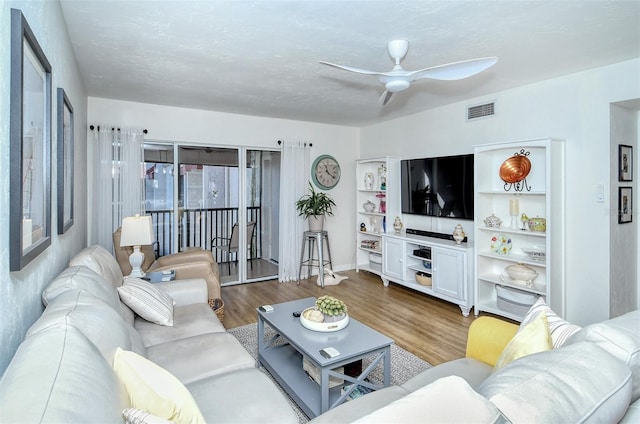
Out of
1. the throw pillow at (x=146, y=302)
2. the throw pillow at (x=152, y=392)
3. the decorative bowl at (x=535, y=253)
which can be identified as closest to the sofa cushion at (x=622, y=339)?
the throw pillow at (x=152, y=392)

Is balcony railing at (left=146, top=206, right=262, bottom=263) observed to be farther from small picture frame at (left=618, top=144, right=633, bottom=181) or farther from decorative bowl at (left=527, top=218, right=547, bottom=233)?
small picture frame at (left=618, top=144, right=633, bottom=181)

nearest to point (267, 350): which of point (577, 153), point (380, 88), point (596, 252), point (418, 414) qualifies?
point (418, 414)

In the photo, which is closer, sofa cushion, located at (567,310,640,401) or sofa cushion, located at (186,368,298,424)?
sofa cushion, located at (567,310,640,401)

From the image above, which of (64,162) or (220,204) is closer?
(64,162)

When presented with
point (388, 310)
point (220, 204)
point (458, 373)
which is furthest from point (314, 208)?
point (458, 373)

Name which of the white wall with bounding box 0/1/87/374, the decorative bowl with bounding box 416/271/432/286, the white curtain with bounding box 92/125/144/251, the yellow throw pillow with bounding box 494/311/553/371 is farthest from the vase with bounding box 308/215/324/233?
the yellow throw pillow with bounding box 494/311/553/371

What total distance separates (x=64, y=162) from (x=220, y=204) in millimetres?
2826

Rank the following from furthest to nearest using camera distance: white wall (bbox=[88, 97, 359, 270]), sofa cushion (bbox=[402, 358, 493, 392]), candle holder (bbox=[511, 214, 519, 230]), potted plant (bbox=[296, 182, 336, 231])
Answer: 1. potted plant (bbox=[296, 182, 336, 231])
2. white wall (bbox=[88, 97, 359, 270])
3. candle holder (bbox=[511, 214, 519, 230])
4. sofa cushion (bbox=[402, 358, 493, 392])

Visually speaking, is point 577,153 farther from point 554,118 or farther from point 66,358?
point 66,358

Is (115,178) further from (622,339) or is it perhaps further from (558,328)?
(622,339)

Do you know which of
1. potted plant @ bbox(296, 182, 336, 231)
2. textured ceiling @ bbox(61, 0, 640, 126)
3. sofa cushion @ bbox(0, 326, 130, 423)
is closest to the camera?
sofa cushion @ bbox(0, 326, 130, 423)

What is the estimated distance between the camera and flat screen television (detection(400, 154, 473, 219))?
4.11 metres

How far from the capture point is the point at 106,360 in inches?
41.9

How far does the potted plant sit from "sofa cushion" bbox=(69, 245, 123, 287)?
2.99 meters
